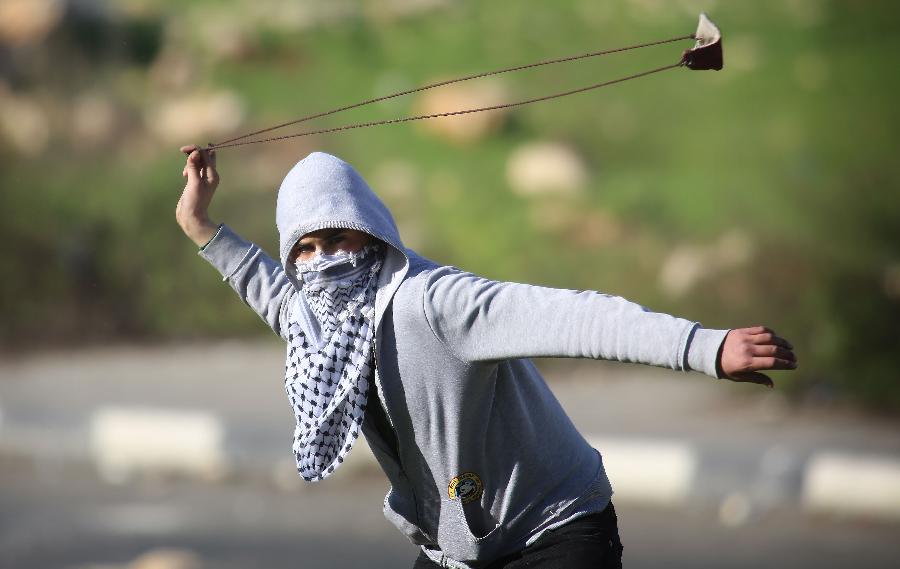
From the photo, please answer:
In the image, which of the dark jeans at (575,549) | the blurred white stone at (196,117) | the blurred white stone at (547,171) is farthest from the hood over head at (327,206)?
the blurred white stone at (196,117)

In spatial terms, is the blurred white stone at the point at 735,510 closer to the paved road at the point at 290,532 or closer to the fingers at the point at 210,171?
the paved road at the point at 290,532

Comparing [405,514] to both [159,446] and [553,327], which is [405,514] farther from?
[159,446]

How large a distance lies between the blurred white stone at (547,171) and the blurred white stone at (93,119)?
3.75m

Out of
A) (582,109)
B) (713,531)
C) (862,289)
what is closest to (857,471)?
(713,531)

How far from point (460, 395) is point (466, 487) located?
10.0 inches

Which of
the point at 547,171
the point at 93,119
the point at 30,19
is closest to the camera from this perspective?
the point at 547,171

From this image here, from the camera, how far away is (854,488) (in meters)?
6.99

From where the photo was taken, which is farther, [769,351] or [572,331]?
[572,331]

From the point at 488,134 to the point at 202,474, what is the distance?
5369 mm

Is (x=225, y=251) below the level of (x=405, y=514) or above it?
above

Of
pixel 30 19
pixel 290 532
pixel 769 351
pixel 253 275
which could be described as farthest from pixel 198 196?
pixel 30 19

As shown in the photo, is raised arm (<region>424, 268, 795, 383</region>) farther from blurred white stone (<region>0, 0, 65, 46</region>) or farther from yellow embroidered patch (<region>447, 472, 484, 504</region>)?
blurred white stone (<region>0, 0, 65, 46</region>)

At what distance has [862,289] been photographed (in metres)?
9.75

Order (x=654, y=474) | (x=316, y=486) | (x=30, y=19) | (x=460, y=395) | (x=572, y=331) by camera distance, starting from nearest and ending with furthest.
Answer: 1. (x=572, y=331)
2. (x=460, y=395)
3. (x=654, y=474)
4. (x=316, y=486)
5. (x=30, y=19)
